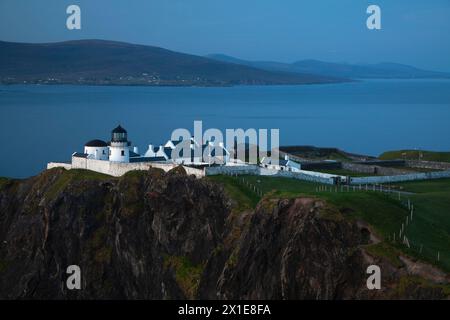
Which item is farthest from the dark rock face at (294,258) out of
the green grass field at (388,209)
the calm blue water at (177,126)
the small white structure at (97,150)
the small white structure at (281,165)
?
the calm blue water at (177,126)

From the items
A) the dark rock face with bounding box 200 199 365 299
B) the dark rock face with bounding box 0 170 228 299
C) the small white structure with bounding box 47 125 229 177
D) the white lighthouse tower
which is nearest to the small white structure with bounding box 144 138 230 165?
the small white structure with bounding box 47 125 229 177

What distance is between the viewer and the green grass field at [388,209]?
133 ft

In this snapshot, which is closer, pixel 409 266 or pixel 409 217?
pixel 409 266

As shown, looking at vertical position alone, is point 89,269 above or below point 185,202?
below

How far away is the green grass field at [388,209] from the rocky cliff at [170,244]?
37.3 inches

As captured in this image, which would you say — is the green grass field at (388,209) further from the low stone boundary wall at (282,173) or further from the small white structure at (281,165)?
the small white structure at (281,165)

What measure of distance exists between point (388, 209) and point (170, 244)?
1551 centimetres

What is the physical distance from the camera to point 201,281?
4872 cm

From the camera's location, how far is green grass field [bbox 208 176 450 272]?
40.5 m

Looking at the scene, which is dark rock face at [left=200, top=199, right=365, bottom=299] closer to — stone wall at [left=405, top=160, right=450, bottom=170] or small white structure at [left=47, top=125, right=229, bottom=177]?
small white structure at [left=47, top=125, right=229, bottom=177]

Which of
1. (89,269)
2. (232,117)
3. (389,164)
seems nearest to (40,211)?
(89,269)

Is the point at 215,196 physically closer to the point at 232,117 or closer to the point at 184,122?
the point at 184,122

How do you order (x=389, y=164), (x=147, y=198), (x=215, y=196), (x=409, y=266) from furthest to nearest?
(x=389, y=164) < (x=147, y=198) < (x=215, y=196) < (x=409, y=266)

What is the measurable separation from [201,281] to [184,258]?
14.5 ft
